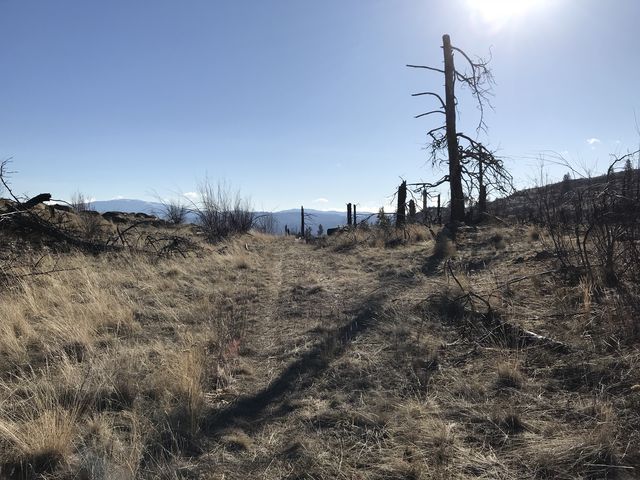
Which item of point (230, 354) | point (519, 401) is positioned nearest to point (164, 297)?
point (230, 354)

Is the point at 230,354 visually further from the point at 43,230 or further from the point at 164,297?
the point at 43,230

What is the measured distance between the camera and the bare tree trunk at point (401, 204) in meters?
17.0

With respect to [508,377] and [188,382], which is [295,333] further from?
[508,377]

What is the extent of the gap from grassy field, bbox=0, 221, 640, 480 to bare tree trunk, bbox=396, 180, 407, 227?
30.6ft

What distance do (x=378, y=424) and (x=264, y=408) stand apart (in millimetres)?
956

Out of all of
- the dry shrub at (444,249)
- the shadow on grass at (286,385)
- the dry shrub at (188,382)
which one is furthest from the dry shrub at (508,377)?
the dry shrub at (444,249)

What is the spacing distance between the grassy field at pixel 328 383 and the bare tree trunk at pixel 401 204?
9331mm

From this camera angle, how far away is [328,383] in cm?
425

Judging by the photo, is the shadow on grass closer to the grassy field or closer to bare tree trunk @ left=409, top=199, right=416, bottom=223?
the grassy field

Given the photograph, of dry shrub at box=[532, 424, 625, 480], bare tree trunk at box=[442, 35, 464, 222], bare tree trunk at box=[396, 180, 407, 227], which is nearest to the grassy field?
dry shrub at box=[532, 424, 625, 480]

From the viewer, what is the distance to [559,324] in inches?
191

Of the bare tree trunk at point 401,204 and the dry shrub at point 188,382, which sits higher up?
the bare tree trunk at point 401,204

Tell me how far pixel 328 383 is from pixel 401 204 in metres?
13.7

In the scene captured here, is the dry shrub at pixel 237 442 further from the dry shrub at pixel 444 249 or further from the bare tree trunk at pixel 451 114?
the bare tree trunk at pixel 451 114
